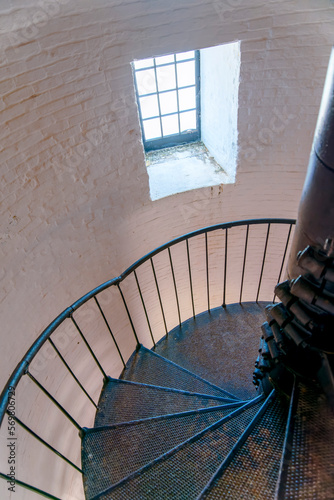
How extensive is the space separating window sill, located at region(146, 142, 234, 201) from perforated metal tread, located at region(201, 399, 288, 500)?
2313mm

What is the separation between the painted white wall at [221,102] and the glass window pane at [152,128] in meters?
0.51

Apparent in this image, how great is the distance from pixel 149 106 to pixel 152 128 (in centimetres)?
26

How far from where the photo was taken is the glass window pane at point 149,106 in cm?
329

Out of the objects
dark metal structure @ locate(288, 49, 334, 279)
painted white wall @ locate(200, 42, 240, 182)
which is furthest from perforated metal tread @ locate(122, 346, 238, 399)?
painted white wall @ locate(200, 42, 240, 182)

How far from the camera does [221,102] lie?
10.5 ft

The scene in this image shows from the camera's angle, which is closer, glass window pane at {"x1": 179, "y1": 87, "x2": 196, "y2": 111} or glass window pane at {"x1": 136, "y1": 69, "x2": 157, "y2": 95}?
glass window pane at {"x1": 136, "y1": 69, "x2": 157, "y2": 95}

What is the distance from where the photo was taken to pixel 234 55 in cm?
278

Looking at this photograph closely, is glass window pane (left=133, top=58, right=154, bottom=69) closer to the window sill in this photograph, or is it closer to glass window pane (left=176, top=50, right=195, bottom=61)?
glass window pane (left=176, top=50, right=195, bottom=61)

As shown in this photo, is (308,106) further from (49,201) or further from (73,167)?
(49,201)

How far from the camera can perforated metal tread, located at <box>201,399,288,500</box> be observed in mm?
1471

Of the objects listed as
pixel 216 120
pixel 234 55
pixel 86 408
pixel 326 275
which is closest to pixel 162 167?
pixel 216 120

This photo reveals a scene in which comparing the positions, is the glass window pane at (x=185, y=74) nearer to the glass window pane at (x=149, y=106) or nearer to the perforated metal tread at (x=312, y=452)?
the glass window pane at (x=149, y=106)

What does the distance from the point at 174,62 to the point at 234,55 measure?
0.64m

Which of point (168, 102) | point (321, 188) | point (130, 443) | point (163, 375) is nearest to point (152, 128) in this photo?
point (168, 102)
